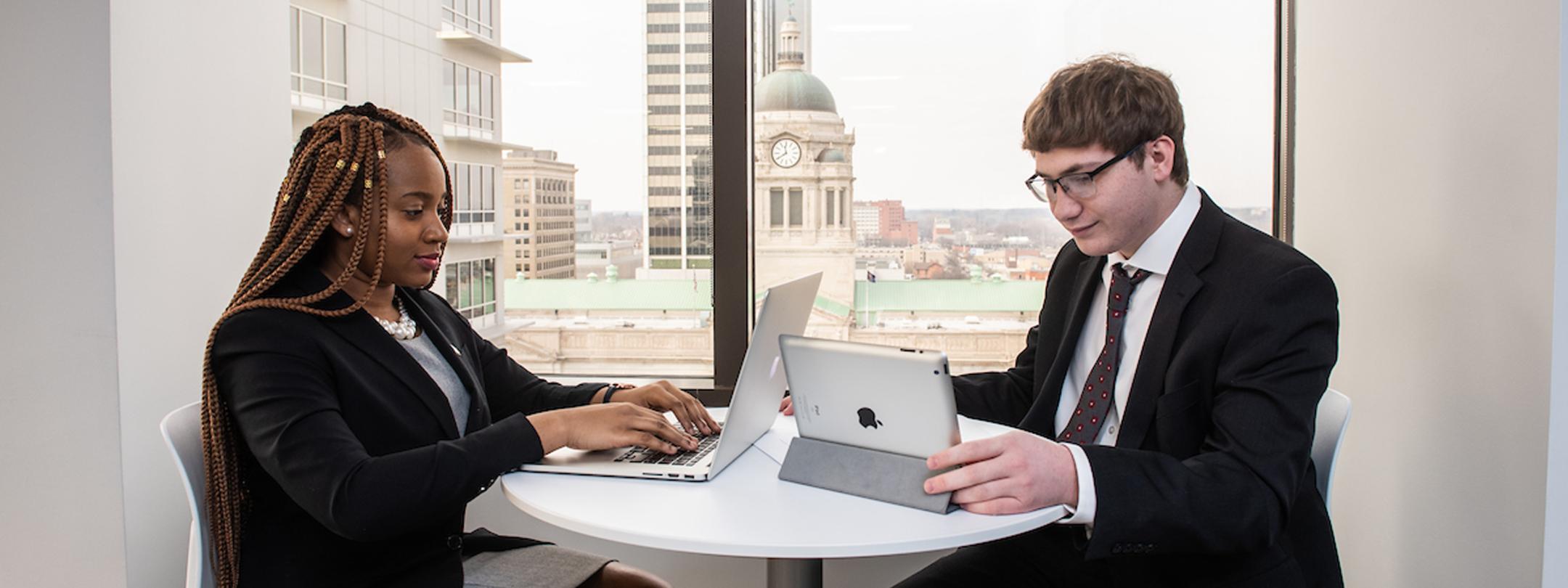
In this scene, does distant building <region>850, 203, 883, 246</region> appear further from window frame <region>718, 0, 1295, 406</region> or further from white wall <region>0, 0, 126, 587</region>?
white wall <region>0, 0, 126, 587</region>

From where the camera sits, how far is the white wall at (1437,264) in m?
1.94

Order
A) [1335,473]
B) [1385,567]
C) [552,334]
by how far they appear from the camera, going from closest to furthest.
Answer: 1. [1385,567]
2. [1335,473]
3. [552,334]

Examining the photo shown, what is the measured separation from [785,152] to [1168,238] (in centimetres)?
136

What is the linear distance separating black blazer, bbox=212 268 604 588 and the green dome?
4.97 ft

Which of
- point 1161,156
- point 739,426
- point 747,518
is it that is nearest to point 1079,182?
point 1161,156

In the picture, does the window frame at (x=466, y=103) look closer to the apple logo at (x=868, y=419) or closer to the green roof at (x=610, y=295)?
the green roof at (x=610, y=295)

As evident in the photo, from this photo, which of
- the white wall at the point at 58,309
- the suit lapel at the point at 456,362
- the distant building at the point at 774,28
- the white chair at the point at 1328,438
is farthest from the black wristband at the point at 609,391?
the white chair at the point at 1328,438

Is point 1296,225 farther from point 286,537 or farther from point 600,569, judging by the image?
point 286,537

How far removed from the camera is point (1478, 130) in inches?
81.9

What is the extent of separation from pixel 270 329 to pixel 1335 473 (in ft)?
8.04

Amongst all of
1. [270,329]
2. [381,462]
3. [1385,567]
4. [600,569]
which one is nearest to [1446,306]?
[1385,567]

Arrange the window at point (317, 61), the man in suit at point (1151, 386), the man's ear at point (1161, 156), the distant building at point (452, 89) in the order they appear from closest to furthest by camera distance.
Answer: the man in suit at point (1151, 386) → the man's ear at point (1161, 156) → the window at point (317, 61) → the distant building at point (452, 89)

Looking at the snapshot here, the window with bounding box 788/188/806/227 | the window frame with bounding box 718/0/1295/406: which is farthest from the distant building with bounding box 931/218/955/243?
the window frame with bounding box 718/0/1295/406

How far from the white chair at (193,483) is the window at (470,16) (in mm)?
1677
